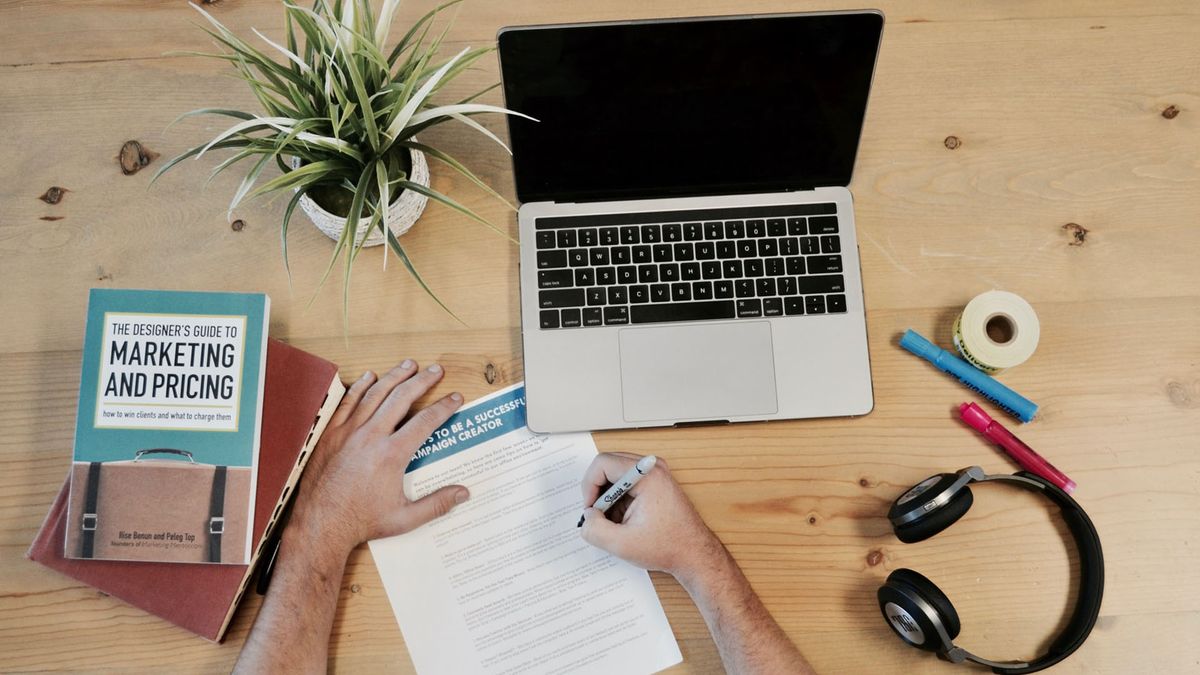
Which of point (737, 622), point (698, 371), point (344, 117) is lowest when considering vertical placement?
point (737, 622)

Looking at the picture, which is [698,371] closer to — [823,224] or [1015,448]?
[823,224]

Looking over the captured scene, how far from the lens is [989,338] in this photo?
37.2 inches

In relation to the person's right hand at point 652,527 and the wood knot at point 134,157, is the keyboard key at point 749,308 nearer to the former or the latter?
the person's right hand at point 652,527

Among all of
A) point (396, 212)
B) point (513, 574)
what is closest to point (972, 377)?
point (513, 574)

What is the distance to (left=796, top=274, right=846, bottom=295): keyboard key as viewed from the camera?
37.7 inches

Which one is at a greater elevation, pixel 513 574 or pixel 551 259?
pixel 551 259

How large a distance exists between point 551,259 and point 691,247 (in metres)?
0.16

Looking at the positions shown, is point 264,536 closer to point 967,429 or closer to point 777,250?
point 777,250

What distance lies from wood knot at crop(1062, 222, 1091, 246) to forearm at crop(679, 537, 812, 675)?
0.55m

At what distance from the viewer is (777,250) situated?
3.16ft

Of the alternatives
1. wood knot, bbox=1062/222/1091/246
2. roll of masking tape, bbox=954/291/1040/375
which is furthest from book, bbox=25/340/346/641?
wood knot, bbox=1062/222/1091/246

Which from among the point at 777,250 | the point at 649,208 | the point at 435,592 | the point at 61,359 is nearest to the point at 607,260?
the point at 649,208

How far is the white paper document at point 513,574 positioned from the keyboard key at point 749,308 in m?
0.22

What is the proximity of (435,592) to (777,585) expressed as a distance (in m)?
0.37
